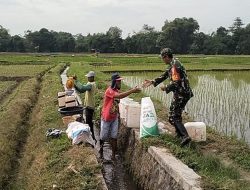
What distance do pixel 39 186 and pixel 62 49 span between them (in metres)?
78.5

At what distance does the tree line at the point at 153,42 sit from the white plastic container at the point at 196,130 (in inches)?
2380

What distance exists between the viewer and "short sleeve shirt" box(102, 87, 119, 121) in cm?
708

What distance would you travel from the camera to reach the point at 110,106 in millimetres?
7137

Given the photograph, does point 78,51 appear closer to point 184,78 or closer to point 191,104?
point 191,104

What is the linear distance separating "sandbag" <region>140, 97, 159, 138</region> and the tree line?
2395 inches

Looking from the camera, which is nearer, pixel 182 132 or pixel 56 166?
pixel 56 166

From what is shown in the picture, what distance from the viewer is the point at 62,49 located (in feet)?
270

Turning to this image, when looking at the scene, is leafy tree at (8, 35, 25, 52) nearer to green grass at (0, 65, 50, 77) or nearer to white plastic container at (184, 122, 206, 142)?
green grass at (0, 65, 50, 77)

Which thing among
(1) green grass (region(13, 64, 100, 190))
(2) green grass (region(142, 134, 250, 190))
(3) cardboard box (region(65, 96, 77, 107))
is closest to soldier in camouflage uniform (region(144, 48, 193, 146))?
(2) green grass (region(142, 134, 250, 190))

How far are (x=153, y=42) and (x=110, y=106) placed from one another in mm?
65203

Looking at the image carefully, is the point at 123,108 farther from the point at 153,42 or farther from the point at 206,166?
the point at 153,42

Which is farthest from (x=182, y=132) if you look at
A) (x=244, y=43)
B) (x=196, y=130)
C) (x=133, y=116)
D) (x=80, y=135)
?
(x=244, y=43)

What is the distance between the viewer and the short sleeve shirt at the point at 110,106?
7.08 meters

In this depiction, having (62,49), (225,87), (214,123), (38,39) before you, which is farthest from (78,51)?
(214,123)
